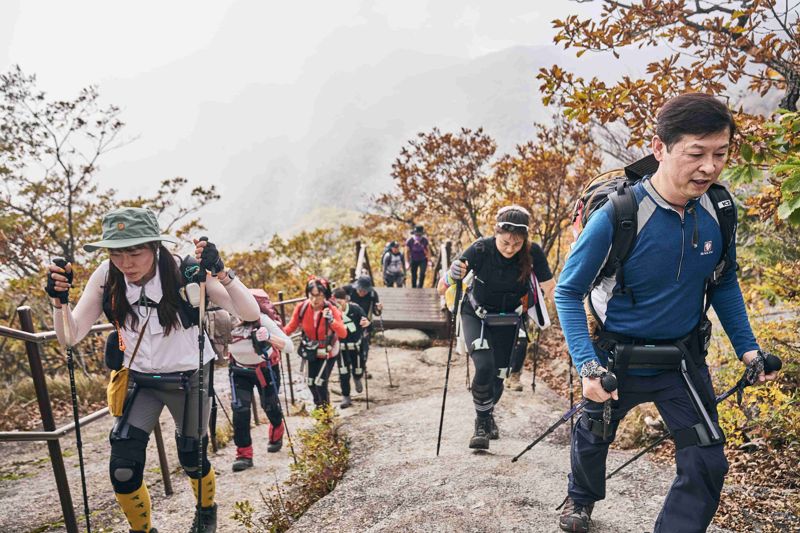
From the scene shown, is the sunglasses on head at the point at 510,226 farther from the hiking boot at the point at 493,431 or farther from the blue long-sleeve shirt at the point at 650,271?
the blue long-sleeve shirt at the point at 650,271

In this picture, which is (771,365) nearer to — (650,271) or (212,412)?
(650,271)

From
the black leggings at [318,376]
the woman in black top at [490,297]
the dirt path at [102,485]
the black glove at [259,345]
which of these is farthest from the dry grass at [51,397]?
the woman in black top at [490,297]

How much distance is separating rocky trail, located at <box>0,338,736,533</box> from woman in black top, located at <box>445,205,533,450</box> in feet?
1.64

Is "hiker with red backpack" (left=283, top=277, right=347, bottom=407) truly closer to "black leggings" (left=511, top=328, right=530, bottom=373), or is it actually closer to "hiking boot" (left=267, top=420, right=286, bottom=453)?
"hiking boot" (left=267, top=420, right=286, bottom=453)

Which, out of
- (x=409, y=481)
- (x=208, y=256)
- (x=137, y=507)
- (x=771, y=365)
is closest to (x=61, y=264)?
(x=208, y=256)

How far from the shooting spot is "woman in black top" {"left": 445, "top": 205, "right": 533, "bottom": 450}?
4.64 metres

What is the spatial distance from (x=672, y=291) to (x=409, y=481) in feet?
8.46

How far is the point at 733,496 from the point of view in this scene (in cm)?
358

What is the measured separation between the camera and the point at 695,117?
2.20m

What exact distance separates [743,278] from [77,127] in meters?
11.9

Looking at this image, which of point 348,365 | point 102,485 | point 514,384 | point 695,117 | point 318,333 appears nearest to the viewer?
point 695,117

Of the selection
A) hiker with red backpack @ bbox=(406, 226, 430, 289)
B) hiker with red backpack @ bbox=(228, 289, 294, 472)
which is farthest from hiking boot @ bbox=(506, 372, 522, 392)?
hiker with red backpack @ bbox=(406, 226, 430, 289)

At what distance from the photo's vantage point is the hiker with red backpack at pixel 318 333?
22.8 feet

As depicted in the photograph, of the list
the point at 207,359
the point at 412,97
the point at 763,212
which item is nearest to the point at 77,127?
the point at 207,359
